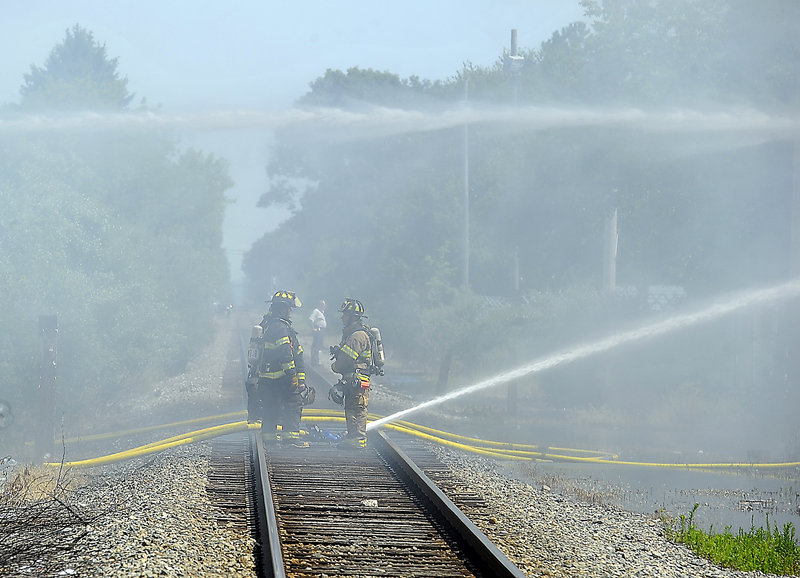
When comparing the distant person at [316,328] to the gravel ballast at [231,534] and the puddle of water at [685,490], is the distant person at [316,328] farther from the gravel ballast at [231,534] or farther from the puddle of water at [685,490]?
the gravel ballast at [231,534]

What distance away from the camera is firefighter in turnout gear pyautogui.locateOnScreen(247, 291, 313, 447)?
11.5 meters

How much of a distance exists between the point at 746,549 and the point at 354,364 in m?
5.21

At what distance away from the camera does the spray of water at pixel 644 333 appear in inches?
731

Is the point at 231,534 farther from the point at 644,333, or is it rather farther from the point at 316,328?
the point at 316,328

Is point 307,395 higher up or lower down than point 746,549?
higher up

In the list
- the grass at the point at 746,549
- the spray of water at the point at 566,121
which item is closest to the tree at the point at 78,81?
the spray of water at the point at 566,121

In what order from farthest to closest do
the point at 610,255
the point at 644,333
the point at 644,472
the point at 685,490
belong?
the point at 610,255 → the point at 644,333 → the point at 644,472 → the point at 685,490

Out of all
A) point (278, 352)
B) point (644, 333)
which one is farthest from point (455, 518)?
point (644, 333)

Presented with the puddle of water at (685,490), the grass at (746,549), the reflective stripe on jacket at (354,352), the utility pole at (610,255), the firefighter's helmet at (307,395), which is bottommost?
the puddle of water at (685,490)

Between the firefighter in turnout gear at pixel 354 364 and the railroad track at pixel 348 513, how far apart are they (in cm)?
38

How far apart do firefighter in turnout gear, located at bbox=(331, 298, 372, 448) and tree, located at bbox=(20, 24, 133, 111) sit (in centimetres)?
2943

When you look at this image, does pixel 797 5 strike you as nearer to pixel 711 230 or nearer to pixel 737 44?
pixel 737 44

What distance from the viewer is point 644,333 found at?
20.7m

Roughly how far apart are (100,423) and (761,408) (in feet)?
42.7
